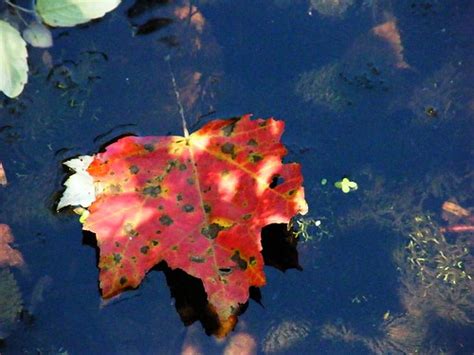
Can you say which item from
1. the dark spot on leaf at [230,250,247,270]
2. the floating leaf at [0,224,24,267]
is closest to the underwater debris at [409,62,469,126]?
the dark spot on leaf at [230,250,247,270]

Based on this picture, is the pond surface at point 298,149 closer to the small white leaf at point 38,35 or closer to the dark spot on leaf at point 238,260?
the small white leaf at point 38,35

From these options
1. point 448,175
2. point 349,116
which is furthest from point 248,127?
point 448,175

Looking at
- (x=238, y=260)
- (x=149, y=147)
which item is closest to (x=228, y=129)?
(x=149, y=147)

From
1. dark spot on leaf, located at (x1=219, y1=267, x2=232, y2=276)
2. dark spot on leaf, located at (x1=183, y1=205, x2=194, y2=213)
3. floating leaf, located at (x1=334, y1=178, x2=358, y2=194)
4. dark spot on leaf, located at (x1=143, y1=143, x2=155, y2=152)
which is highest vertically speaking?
dark spot on leaf, located at (x1=143, y1=143, x2=155, y2=152)

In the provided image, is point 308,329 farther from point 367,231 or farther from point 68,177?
point 68,177

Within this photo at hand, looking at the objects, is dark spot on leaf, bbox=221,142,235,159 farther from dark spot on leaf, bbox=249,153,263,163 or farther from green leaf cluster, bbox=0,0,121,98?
green leaf cluster, bbox=0,0,121,98
